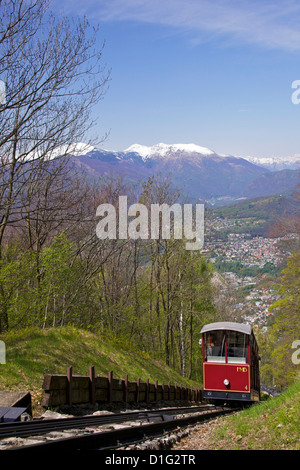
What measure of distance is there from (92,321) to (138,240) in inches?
467

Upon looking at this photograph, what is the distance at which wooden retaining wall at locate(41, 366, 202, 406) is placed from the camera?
9.66 metres

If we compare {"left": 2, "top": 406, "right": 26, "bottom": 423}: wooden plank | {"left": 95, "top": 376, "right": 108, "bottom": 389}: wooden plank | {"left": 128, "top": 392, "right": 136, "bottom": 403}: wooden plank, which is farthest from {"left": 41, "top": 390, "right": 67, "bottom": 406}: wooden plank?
{"left": 128, "top": 392, "right": 136, "bottom": 403}: wooden plank

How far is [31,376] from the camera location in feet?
39.0

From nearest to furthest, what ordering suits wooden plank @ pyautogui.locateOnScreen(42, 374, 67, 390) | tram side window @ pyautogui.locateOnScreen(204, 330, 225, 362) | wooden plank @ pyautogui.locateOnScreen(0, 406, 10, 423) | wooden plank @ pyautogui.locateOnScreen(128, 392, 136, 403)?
wooden plank @ pyautogui.locateOnScreen(0, 406, 10, 423) < wooden plank @ pyautogui.locateOnScreen(42, 374, 67, 390) < wooden plank @ pyautogui.locateOnScreen(128, 392, 136, 403) < tram side window @ pyautogui.locateOnScreen(204, 330, 225, 362)

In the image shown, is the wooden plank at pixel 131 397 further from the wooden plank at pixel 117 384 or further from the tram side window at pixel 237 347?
the tram side window at pixel 237 347

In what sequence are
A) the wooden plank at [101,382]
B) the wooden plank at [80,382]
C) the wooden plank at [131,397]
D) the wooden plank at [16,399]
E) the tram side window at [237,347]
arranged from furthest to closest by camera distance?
the tram side window at [237,347]
the wooden plank at [131,397]
the wooden plank at [101,382]
the wooden plank at [80,382]
the wooden plank at [16,399]

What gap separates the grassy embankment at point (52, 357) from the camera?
37.9 ft

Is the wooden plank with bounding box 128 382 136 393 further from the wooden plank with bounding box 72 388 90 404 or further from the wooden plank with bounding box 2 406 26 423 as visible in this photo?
the wooden plank with bounding box 2 406 26 423

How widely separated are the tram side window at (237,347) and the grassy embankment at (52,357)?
13.1 ft

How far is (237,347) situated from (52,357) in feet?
33.1

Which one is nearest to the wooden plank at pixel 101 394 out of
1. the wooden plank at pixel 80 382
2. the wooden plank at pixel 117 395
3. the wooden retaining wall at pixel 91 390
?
the wooden retaining wall at pixel 91 390

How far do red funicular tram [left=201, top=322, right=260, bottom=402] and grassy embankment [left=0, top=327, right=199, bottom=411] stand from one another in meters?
3.21

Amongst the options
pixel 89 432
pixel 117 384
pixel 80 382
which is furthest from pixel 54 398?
pixel 117 384

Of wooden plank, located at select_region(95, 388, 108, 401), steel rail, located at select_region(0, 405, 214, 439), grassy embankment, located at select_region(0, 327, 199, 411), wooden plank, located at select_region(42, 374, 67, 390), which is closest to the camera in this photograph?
steel rail, located at select_region(0, 405, 214, 439)
